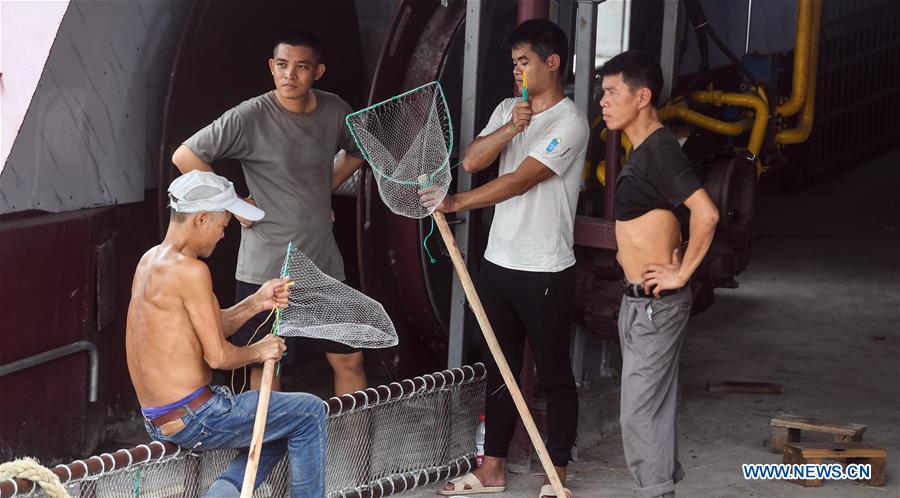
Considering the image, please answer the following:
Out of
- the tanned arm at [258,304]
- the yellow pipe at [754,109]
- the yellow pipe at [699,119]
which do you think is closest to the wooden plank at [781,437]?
the yellow pipe at [754,109]

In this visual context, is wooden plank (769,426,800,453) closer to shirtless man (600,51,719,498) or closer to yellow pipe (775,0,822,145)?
shirtless man (600,51,719,498)

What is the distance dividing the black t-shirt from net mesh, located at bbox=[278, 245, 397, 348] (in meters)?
0.98

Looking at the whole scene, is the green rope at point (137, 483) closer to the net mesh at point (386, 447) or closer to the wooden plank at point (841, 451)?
the net mesh at point (386, 447)

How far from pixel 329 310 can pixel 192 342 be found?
611 mm

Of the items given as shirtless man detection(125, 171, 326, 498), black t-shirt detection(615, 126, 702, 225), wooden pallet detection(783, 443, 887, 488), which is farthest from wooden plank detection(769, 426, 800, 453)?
shirtless man detection(125, 171, 326, 498)

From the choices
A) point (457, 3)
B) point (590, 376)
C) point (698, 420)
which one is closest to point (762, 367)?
point (698, 420)

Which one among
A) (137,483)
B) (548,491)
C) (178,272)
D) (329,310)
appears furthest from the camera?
(548,491)

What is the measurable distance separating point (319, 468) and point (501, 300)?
1119 mm

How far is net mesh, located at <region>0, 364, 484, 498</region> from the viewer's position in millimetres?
4125

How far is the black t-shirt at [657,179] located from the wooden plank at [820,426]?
1.81 metres

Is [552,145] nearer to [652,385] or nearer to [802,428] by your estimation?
[652,385]

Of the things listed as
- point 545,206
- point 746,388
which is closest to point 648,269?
point 545,206

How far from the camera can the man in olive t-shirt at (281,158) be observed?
4758 mm

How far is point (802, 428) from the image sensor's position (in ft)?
18.6
